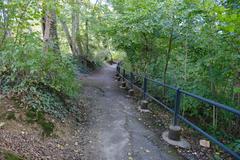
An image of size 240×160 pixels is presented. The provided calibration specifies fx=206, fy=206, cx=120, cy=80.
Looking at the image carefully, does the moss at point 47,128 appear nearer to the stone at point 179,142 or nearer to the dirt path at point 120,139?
the dirt path at point 120,139

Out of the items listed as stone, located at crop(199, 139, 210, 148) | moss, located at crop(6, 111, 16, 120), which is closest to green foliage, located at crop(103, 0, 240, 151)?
stone, located at crop(199, 139, 210, 148)

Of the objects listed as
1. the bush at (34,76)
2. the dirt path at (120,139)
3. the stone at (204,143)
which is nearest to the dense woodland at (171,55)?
the bush at (34,76)

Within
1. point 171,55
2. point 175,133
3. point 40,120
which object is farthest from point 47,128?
point 171,55

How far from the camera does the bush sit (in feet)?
11.7

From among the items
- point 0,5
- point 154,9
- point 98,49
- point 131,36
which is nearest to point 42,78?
point 0,5

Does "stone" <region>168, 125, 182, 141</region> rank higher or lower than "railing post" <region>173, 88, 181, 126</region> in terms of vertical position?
lower

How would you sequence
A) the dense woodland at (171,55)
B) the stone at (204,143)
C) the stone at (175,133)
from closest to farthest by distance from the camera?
the dense woodland at (171,55)
the stone at (175,133)
the stone at (204,143)

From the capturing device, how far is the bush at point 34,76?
3.58m

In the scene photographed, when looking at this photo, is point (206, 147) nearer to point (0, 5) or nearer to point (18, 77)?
point (18, 77)

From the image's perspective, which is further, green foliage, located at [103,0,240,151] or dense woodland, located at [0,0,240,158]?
green foliage, located at [103,0,240,151]

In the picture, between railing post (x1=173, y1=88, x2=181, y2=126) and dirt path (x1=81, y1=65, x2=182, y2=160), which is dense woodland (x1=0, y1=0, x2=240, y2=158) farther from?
railing post (x1=173, y1=88, x2=181, y2=126)

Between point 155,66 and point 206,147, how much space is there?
153 inches

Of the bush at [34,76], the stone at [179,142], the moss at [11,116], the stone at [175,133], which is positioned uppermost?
the bush at [34,76]

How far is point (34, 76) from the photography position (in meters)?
3.98
